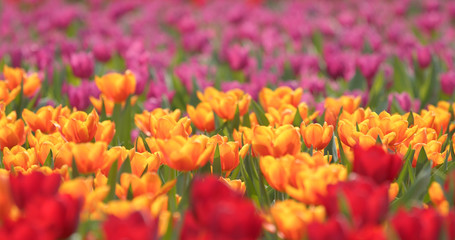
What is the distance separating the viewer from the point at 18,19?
23.3 ft

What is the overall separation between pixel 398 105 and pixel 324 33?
3.05 metres

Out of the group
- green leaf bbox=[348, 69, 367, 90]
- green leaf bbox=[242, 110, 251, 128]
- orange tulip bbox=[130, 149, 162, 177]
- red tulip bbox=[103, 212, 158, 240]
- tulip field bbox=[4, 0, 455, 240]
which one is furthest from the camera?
green leaf bbox=[348, 69, 367, 90]

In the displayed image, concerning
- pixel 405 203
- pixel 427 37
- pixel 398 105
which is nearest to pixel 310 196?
pixel 405 203

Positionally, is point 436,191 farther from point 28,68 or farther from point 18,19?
point 18,19

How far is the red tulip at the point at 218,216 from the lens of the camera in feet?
3.70

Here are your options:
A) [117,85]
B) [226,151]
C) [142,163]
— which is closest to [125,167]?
[142,163]

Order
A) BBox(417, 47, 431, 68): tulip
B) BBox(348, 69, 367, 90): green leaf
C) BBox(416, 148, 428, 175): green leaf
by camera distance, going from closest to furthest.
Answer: BBox(416, 148, 428, 175): green leaf
BBox(348, 69, 367, 90): green leaf
BBox(417, 47, 431, 68): tulip

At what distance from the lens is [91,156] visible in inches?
66.4

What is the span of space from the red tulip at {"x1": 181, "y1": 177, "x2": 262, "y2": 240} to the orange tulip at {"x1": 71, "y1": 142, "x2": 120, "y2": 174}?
516 mm

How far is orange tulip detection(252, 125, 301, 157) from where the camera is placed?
1.82m

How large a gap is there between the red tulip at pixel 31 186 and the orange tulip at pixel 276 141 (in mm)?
686

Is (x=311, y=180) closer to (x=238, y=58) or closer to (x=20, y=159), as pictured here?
(x=20, y=159)

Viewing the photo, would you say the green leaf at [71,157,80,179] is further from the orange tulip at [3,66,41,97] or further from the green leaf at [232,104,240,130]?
the orange tulip at [3,66,41,97]

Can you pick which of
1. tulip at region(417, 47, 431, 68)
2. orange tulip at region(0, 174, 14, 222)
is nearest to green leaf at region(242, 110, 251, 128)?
orange tulip at region(0, 174, 14, 222)
